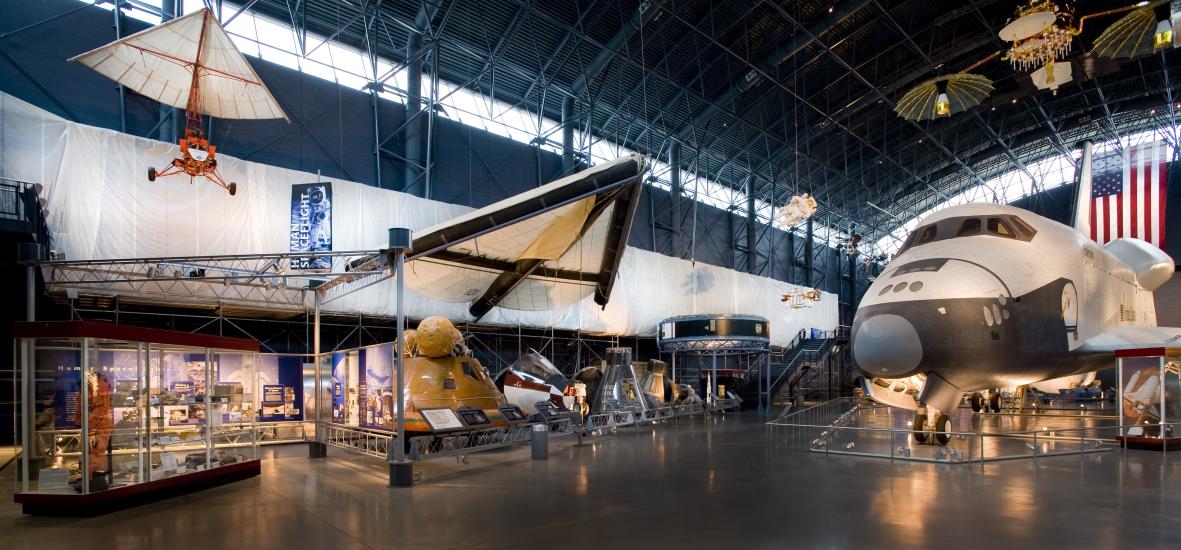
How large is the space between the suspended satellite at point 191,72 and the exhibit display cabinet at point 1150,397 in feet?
59.5

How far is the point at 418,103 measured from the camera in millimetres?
24047

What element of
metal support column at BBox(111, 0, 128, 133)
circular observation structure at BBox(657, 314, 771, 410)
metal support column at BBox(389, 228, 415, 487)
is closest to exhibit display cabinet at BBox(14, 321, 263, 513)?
metal support column at BBox(389, 228, 415, 487)

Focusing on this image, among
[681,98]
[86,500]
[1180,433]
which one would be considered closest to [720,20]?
[681,98]

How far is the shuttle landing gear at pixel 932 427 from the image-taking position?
11.6m

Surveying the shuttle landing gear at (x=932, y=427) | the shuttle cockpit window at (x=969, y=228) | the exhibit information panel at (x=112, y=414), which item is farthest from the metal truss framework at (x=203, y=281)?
the shuttle cockpit window at (x=969, y=228)

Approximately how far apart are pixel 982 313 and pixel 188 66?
15946 mm

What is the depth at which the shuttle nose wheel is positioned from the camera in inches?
458

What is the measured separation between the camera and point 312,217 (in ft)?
61.5

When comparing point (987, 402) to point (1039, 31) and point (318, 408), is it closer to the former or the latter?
point (1039, 31)

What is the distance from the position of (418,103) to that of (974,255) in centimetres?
1933

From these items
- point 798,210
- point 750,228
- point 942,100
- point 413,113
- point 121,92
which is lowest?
point 798,210

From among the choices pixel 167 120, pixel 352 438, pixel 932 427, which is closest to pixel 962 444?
pixel 932 427

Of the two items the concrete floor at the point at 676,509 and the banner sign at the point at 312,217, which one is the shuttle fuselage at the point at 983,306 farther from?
the banner sign at the point at 312,217

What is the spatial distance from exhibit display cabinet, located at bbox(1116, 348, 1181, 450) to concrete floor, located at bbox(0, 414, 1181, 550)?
1.31 metres
